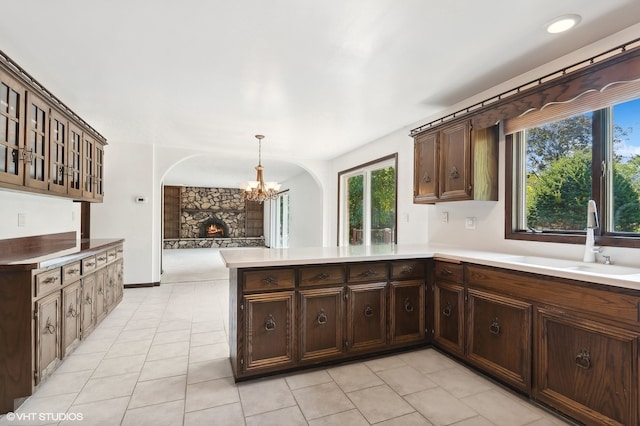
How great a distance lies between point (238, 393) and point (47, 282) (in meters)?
1.52

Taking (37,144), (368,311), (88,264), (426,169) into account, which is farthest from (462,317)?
(37,144)

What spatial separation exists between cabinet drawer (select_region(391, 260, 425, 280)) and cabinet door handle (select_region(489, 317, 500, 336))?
673 mm

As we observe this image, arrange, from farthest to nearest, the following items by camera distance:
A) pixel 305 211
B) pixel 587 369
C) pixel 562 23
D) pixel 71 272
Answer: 1. pixel 305 211
2. pixel 71 272
3. pixel 562 23
4. pixel 587 369

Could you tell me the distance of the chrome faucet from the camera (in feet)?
6.72

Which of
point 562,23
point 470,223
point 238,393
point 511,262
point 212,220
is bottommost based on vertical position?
point 238,393

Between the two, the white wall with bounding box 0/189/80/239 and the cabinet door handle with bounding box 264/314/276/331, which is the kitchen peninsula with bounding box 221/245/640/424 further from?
the white wall with bounding box 0/189/80/239

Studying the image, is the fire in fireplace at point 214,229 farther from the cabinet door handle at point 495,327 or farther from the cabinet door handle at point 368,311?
the cabinet door handle at point 495,327

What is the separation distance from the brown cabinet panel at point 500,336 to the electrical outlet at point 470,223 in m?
0.91

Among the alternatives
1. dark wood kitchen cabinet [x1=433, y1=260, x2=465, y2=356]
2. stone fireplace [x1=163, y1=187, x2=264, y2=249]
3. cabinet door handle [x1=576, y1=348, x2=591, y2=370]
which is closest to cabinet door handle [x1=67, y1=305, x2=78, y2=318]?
dark wood kitchen cabinet [x1=433, y1=260, x2=465, y2=356]

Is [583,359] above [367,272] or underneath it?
underneath

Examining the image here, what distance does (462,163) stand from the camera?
111 inches

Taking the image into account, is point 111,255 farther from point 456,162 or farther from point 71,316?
point 456,162

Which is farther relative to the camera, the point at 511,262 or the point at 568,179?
the point at 568,179

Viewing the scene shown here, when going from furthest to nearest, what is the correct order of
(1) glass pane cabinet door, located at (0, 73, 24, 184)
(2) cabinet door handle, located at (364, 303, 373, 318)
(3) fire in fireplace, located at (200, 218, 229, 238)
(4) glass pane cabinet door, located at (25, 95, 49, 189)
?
(3) fire in fireplace, located at (200, 218, 229, 238)
(2) cabinet door handle, located at (364, 303, 373, 318)
(4) glass pane cabinet door, located at (25, 95, 49, 189)
(1) glass pane cabinet door, located at (0, 73, 24, 184)
